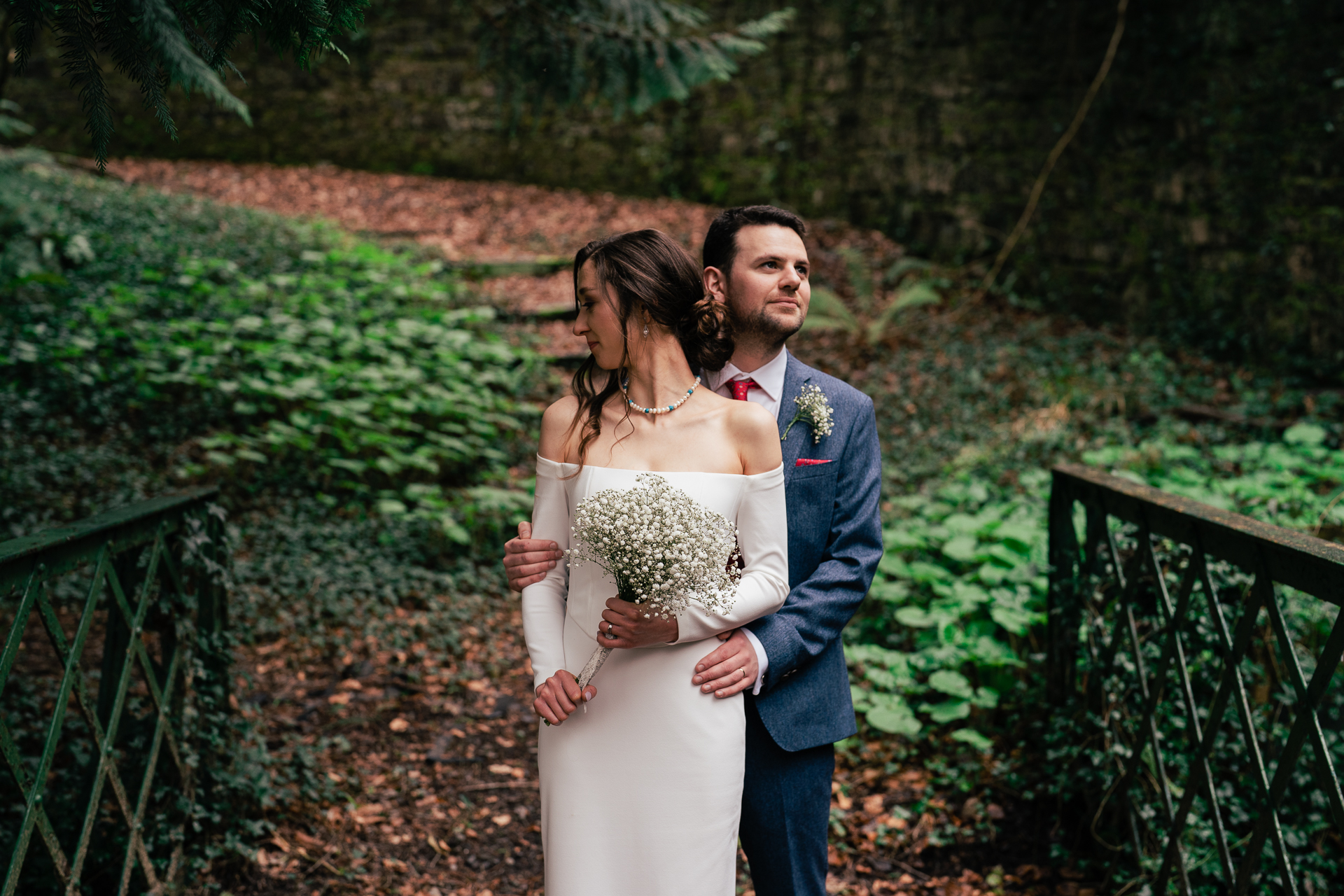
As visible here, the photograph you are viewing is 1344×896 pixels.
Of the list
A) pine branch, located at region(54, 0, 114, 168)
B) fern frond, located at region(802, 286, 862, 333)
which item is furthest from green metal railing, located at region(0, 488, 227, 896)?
fern frond, located at region(802, 286, 862, 333)

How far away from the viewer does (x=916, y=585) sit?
168 inches

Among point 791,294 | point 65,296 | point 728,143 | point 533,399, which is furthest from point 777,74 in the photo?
point 791,294

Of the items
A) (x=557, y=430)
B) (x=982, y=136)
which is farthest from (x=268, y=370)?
(x=982, y=136)

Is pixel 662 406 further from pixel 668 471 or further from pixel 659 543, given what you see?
pixel 659 543

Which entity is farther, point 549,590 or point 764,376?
point 764,376

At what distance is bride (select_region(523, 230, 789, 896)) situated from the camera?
1.69 metres

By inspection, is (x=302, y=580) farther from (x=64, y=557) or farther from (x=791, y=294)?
(x=791, y=294)

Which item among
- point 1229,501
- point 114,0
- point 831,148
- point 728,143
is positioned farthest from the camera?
point 728,143

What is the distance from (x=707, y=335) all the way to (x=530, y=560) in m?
0.61

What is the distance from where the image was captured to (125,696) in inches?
91.6

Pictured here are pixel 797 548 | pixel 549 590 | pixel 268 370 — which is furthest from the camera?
pixel 268 370

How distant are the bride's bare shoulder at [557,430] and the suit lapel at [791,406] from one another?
465mm

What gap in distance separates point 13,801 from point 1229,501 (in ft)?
15.4

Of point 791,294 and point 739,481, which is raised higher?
point 791,294
